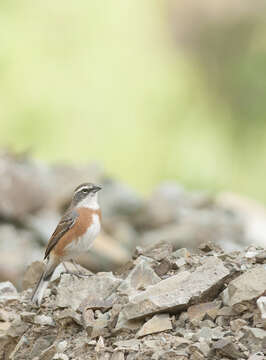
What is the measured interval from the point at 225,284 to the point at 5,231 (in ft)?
21.1

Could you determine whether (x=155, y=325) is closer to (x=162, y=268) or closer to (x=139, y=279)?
(x=139, y=279)

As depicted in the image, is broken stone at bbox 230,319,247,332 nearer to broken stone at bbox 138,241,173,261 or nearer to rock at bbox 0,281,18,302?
broken stone at bbox 138,241,173,261

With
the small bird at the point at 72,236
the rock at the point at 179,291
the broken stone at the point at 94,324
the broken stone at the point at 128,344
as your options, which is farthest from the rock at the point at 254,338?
the small bird at the point at 72,236

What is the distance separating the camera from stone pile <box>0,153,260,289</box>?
1098 centimetres

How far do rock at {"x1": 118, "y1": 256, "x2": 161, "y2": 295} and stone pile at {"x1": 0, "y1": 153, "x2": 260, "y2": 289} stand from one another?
4648mm

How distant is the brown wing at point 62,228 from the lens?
256 inches

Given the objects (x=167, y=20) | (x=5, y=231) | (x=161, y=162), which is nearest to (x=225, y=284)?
(x=5, y=231)

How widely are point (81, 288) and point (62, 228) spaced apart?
0.83 m

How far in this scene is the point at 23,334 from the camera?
5.73 m

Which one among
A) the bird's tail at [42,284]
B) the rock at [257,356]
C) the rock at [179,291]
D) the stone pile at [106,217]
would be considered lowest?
the rock at [257,356]

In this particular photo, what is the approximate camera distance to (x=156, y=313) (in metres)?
5.19

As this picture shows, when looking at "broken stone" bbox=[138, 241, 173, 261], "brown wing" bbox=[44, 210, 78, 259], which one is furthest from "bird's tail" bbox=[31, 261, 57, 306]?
"broken stone" bbox=[138, 241, 173, 261]

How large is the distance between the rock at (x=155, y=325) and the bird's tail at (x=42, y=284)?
110 cm

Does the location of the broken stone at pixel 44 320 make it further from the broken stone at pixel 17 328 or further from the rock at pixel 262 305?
the rock at pixel 262 305
